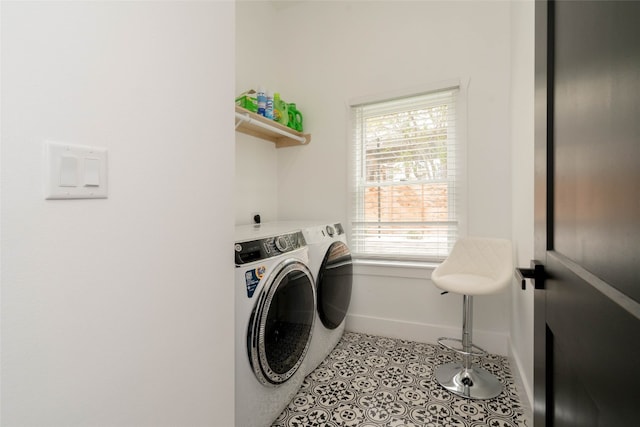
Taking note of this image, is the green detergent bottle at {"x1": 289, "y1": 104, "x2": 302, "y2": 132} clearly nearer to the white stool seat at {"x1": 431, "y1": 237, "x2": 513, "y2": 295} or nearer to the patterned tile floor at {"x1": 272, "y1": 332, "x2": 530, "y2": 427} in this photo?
the white stool seat at {"x1": 431, "y1": 237, "x2": 513, "y2": 295}

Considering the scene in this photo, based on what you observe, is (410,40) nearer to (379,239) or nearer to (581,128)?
(379,239)

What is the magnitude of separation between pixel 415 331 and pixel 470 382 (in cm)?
64

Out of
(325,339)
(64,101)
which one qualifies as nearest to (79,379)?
(64,101)

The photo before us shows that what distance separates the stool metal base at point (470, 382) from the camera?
171 centimetres

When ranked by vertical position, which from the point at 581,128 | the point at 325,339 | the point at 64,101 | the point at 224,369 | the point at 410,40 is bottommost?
the point at 325,339

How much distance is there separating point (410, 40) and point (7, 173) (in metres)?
2.62

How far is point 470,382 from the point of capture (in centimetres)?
177

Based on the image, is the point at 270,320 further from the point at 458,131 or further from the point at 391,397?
the point at 458,131

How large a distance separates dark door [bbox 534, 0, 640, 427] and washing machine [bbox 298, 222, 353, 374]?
4.22 feet

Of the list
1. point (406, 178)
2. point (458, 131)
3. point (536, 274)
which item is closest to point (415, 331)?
point (406, 178)

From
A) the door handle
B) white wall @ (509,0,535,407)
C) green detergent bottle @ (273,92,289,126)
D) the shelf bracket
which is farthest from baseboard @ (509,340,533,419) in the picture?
green detergent bottle @ (273,92,289,126)

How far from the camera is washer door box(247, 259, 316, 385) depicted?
129cm

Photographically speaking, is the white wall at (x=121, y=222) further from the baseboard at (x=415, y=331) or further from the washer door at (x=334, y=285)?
the baseboard at (x=415, y=331)

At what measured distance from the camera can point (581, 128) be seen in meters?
0.49
